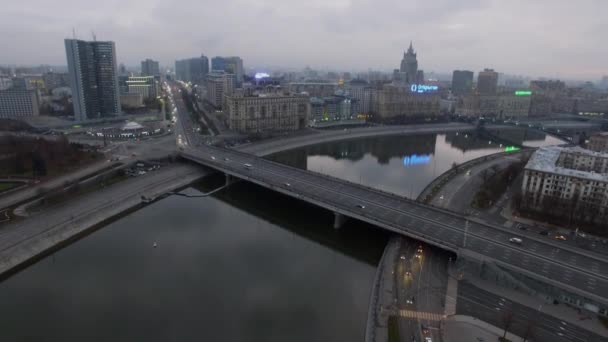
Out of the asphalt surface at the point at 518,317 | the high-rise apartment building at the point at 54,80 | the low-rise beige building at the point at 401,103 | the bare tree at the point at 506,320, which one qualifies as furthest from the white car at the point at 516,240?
the high-rise apartment building at the point at 54,80

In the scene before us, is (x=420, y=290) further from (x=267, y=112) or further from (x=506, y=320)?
(x=267, y=112)

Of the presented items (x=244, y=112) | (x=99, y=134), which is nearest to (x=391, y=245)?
(x=244, y=112)

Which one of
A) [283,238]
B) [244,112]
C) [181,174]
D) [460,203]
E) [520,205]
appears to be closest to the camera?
[283,238]

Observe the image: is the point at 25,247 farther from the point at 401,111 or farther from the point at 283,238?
the point at 401,111

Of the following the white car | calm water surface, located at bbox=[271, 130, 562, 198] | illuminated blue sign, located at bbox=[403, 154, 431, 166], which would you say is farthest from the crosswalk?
illuminated blue sign, located at bbox=[403, 154, 431, 166]

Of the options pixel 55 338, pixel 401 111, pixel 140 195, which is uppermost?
pixel 401 111

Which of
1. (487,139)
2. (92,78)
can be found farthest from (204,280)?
(487,139)
